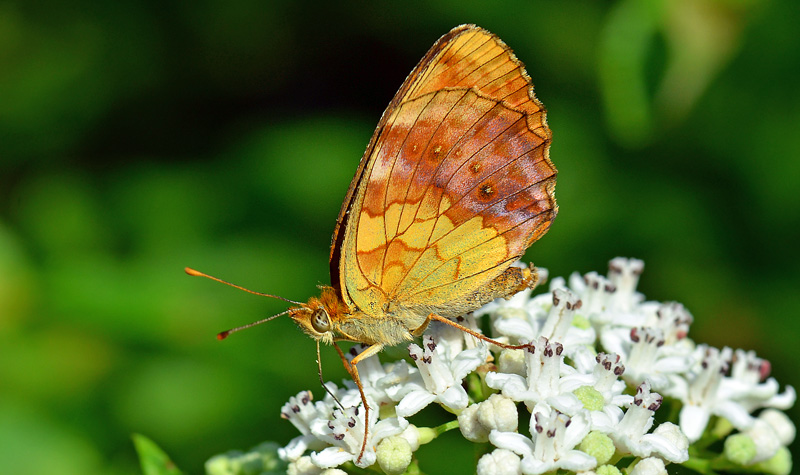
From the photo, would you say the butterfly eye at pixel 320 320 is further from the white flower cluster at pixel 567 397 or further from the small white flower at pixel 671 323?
the small white flower at pixel 671 323

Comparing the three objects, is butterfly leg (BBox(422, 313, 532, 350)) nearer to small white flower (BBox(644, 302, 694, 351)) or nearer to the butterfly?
the butterfly

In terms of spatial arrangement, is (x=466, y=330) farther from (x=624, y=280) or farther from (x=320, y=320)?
(x=624, y=280)

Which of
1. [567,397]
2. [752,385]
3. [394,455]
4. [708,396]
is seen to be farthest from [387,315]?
[752,385]

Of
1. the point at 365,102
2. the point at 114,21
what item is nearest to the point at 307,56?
the point at 365,102

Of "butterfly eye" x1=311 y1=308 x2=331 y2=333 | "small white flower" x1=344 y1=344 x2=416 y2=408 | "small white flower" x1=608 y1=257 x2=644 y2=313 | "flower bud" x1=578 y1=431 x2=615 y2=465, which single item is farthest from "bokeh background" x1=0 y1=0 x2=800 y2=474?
"flower bud" x1=578 y1=431 x2=615 y2=465

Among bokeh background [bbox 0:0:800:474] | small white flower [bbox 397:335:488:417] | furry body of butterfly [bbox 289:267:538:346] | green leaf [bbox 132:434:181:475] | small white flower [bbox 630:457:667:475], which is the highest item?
bokeh background [bbox 0:0:800:474]

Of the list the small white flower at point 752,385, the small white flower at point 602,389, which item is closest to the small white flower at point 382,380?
the small white flower at point 602,389
